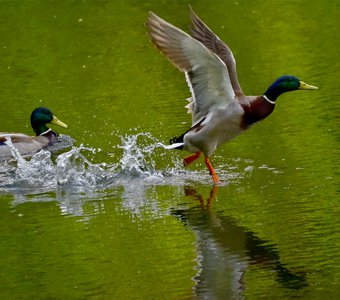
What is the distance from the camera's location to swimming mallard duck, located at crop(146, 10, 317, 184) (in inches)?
419

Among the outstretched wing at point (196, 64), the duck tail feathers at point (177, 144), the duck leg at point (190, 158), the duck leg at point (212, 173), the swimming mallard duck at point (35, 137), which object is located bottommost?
the duck leg at point (212, 173)

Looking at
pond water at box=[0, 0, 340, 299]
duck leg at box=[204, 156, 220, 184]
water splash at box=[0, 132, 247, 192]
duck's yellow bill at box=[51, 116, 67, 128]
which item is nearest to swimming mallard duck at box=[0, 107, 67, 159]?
duck's yellow bill at box=[51, 116, 67, 128]

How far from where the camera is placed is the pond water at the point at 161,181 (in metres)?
8.27

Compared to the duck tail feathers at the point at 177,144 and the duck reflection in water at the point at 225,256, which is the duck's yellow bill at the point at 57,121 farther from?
the duck reflection in water at the point at 225,256

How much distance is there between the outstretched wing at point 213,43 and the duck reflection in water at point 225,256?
2259 mm

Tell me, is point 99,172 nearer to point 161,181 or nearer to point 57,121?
point 161,181

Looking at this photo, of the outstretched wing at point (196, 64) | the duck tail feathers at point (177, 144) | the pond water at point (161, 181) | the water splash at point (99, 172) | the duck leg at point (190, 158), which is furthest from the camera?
the duck leg at point (190, 158)

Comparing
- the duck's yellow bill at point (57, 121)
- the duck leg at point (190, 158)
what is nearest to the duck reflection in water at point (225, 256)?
the duck leg at point (190, 158)

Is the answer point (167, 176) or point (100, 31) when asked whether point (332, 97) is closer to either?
point (167, 176)

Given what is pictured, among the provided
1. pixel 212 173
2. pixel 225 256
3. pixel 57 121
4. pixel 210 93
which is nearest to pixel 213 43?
pixel 210 93

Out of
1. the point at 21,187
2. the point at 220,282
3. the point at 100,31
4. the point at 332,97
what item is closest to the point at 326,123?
the point at 332,97

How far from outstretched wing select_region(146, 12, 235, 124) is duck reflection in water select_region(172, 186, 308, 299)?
1.48m

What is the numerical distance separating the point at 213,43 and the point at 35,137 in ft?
11.8

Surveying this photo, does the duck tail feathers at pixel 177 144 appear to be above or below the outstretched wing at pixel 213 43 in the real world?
below
